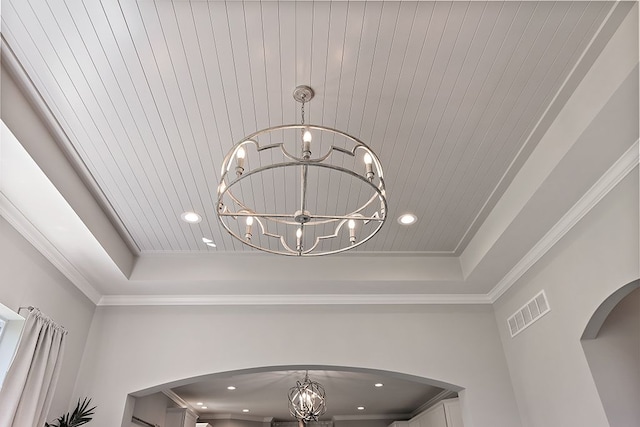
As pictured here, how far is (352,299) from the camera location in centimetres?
430

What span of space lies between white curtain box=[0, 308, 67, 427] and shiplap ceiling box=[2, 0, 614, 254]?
3.77 feet

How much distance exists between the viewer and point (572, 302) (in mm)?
3150

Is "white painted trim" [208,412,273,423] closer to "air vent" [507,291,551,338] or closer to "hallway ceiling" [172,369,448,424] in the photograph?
"hallway ceiling" [172,369,448,424]

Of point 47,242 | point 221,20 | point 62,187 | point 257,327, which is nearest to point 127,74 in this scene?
point 221,20

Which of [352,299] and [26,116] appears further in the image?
[352,299]

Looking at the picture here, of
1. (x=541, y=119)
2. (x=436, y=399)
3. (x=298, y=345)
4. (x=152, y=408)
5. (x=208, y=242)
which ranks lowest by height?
(x=152, y=408)

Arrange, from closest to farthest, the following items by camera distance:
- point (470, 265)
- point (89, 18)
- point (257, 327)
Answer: point (89, 18) → point (470, 265) → point (257, 327)

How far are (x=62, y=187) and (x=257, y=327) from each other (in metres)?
2.22

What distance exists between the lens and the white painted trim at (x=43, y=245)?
2.86 meters

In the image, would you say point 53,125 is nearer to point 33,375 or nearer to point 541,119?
point 33,375

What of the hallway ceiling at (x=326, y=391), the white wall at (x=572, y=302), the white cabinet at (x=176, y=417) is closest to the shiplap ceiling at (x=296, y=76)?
the white wall at (x=572, y=302)

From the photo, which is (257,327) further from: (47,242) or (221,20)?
(221,20)

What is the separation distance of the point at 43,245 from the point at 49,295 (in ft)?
1.50

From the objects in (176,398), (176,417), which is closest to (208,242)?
(176,398)
